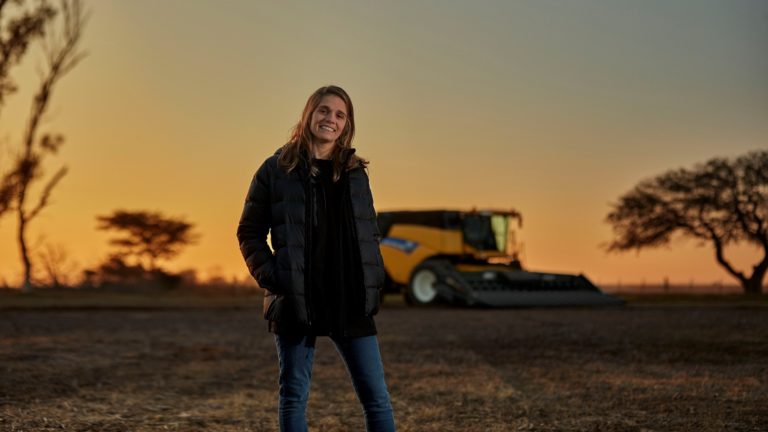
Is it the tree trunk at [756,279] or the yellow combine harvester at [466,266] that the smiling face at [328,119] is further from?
the tree trunk at [756,279]

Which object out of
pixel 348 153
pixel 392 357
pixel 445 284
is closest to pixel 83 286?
pixel 445 284

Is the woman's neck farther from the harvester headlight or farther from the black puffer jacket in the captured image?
the harvester headlight

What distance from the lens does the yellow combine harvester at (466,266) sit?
2321 centimetres

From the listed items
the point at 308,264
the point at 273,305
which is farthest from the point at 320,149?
the point at 273,305

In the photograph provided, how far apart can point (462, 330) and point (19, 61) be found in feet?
84.1

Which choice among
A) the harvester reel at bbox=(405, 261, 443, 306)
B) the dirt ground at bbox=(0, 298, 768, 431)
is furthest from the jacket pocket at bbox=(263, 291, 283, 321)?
the harvester reel at bbox=(405, 261, 443, 306)

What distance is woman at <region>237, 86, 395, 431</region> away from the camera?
3836 millimetres

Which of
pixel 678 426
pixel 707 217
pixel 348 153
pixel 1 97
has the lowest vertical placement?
pixel 678 426

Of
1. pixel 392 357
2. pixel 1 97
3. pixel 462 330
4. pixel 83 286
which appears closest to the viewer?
pixel 392 357

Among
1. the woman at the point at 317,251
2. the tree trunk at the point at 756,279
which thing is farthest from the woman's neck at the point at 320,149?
the tree trunk at the point at 756,279

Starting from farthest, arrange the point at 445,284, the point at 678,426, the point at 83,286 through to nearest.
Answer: the point at 83,286 < the point at 445,284 < the point at 678,426

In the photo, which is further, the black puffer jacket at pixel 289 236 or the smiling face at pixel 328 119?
the smiling face at pixel 328 119

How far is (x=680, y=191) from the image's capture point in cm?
4266

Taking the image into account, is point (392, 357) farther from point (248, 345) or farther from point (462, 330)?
point (462, 330)
